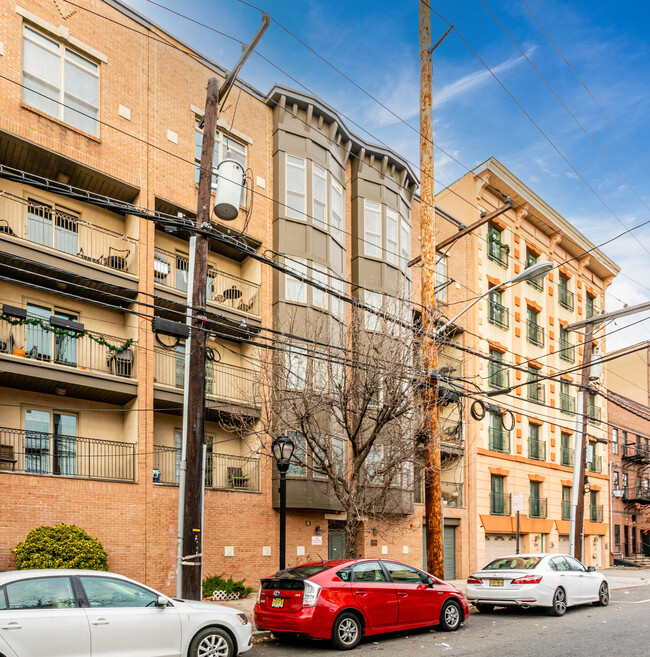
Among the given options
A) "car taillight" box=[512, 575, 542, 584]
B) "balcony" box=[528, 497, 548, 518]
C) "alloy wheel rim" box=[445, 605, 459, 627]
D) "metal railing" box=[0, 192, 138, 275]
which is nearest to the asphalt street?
"alloy wheel rim" box=[445, 605, 459, 627]

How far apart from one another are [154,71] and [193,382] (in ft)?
35.5

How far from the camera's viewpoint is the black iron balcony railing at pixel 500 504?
28869mm

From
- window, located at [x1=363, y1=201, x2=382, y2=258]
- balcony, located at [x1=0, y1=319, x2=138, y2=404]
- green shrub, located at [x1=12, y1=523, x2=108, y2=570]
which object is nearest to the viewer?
green shrub, located at [x1=12, y1=523, x2=108, y2=570]

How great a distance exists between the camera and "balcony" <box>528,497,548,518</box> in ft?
104

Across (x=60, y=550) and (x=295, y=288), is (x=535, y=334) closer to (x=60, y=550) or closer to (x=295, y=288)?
(x=295, y=288)

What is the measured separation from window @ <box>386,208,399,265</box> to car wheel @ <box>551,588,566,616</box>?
1238 cm

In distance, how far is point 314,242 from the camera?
22.1 meters

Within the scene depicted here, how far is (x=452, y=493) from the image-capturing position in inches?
1088

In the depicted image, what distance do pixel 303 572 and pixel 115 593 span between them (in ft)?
11.8

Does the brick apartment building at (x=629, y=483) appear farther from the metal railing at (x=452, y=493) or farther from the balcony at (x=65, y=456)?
the balcony at (x=65, y=456)

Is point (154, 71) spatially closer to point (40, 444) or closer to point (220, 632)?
point (40, 444)

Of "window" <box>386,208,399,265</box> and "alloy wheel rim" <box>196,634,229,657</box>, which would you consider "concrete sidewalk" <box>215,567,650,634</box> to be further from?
"window" <box>386,208,399,265</box>

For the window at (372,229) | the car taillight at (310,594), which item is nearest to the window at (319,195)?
the window at (372,229)

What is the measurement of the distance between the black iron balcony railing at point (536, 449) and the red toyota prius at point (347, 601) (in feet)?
66.1
